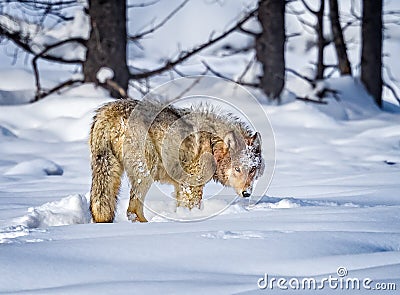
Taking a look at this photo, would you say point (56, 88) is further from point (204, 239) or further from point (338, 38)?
point (204, 239)

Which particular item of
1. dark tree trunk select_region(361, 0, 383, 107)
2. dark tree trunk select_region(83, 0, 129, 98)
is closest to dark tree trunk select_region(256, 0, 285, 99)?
dark tree trunk select_region(361, 0, 383, 107)

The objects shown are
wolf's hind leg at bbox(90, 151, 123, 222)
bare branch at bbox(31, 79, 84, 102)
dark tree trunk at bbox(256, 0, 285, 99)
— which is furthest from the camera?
dark tree trunk at bbox(256, 0, 285, 99)

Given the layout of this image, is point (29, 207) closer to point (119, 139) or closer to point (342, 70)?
point (119, 139)

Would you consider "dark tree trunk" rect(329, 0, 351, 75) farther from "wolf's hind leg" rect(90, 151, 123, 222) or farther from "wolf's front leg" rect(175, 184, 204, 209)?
"wolf's hind leg" rect(90, 151, 123, 222)

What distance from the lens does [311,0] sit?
82.1ft

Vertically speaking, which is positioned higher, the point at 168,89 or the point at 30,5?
the point at 30,5

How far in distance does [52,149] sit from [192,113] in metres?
4.76

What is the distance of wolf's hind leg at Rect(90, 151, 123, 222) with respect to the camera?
15.3ft

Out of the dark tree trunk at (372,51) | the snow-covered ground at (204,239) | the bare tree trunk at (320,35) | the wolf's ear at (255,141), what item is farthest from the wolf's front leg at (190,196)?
the dark tree trunk at (372,51)

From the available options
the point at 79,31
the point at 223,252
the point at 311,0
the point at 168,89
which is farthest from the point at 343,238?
the point at 311,0

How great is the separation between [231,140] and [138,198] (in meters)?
0.73

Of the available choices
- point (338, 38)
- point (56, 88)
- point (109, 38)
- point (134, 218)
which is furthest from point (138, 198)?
point (338, 38)

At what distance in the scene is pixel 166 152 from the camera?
4863 mm

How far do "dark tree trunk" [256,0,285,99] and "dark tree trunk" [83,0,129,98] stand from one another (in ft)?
11.4
